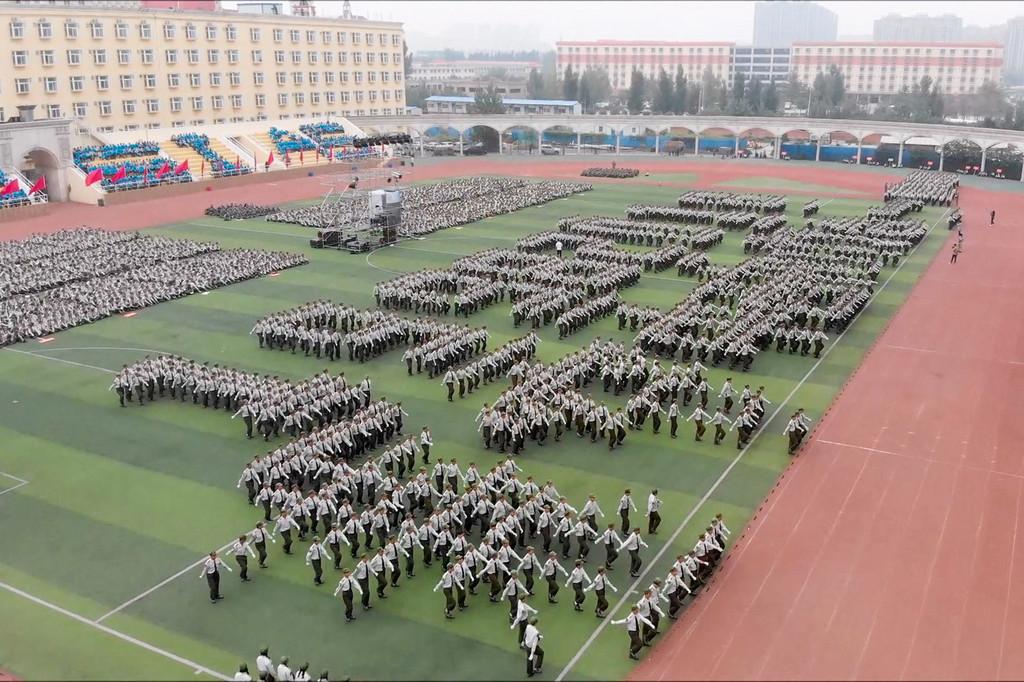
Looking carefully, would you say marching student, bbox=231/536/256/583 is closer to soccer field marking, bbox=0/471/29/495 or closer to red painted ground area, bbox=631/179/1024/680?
soccer field marking, bbox=0/471/29/495

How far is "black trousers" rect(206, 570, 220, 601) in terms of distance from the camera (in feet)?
46.4

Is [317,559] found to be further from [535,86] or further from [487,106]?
[535,86]

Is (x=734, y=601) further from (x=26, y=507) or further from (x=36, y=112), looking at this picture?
(x=36, y=112)

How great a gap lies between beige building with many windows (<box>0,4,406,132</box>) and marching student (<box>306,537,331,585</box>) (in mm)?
63062

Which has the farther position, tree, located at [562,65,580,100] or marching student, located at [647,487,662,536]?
tree, located at [562,65,580,100]

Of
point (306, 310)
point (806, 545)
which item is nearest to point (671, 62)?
point (306, 310)

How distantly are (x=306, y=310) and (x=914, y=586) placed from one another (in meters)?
20.7

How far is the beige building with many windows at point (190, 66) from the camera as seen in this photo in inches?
2576

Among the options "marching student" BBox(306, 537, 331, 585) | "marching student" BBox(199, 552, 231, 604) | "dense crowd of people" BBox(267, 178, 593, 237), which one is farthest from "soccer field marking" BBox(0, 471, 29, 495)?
"dense crowd of people" BBox(267, 178, 593, 237)

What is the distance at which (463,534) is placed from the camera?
1471 centimetres

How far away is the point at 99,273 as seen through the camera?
119 ft

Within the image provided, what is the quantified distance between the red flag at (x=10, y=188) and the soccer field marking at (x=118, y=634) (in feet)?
143

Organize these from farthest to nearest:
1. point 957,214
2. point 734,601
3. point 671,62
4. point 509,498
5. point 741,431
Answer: point 671,62 → point 957,214 → point 741,431 → point 509,498 → point 734,601

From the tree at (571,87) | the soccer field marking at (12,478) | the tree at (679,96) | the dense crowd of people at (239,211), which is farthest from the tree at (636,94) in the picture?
the soccer field marking at (12,478)
